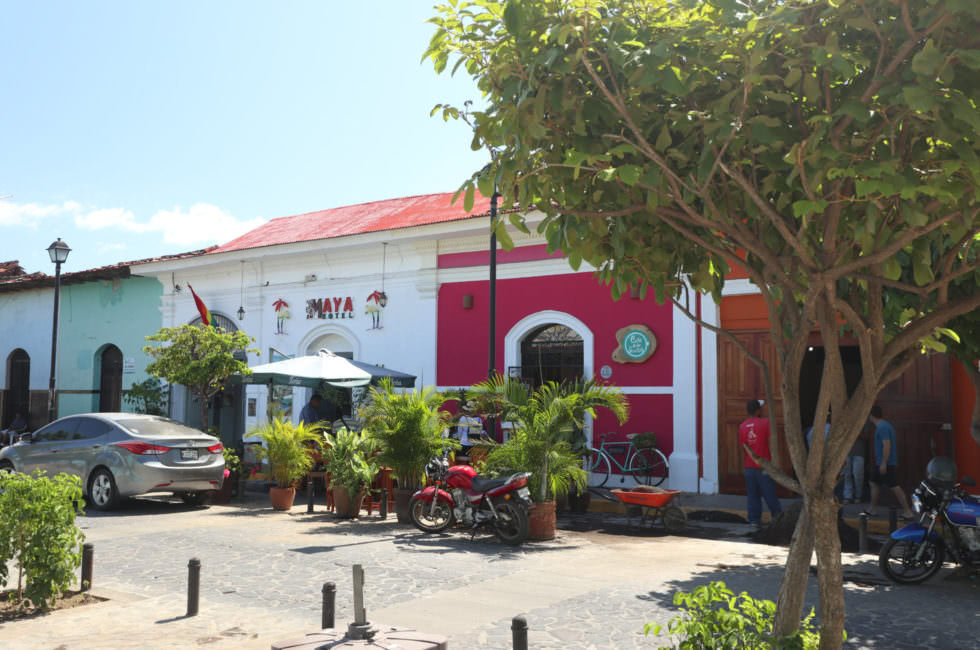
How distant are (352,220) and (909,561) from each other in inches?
719

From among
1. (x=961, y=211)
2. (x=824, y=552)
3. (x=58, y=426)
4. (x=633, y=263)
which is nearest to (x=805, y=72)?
(x=961, y=211)

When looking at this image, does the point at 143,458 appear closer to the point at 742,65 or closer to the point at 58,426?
the point at 58,426

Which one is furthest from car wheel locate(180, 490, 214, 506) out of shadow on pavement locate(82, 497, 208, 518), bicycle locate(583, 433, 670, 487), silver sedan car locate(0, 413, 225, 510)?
bicycle locate(583, 433, 670, 487)

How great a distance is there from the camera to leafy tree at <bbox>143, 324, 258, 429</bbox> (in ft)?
53.5

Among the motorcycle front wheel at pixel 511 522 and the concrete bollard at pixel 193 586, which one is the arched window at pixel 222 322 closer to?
the motorcycle front wheel at pixel 511 522

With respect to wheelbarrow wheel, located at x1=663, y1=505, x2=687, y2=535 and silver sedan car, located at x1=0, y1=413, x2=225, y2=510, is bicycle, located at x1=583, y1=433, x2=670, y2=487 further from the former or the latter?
silver sedan car, located at x1=0, y1=413, x2=225, y2=510

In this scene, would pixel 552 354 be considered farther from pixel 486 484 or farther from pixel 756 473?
pixel 486 484

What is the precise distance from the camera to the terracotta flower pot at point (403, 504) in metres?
12.5

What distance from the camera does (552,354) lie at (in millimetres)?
17875

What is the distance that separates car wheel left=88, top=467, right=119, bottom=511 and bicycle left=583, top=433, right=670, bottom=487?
7951 mm

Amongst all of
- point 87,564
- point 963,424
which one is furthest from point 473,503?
point 963,424

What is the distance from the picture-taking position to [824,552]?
12.8 ft

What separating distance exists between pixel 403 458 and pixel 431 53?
29.4 feet

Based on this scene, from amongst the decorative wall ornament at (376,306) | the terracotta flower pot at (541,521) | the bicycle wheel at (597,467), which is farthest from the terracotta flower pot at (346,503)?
the decorative wall ornament at (376,306)
